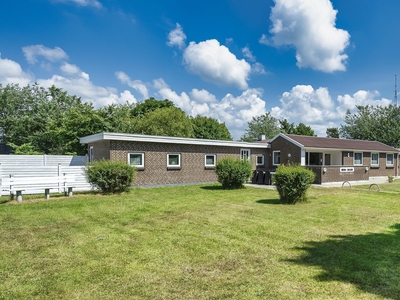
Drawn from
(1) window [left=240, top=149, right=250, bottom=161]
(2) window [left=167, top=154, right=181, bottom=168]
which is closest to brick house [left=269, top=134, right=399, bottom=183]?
(1) window [left=240, top=149, right=250, bottom=161]

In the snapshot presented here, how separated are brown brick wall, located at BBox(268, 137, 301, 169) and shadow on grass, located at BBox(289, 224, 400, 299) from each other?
15.8m

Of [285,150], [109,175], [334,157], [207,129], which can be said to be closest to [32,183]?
[109,175]

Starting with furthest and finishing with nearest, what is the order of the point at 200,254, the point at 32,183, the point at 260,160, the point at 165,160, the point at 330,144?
1. the point at 260,160
2. the point at 330,144
3. the point at 165,160
4. the point at 32,183
5. the point at 200,254

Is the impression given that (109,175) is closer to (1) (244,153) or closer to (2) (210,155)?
(2) (210,155)

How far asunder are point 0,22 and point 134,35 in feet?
27.6

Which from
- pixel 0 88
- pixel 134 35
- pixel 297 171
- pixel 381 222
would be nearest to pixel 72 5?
pixel 134 35

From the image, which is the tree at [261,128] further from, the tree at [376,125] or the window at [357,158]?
the window at [357,158]

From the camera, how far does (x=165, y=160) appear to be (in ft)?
58.3

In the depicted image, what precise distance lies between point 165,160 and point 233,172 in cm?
502

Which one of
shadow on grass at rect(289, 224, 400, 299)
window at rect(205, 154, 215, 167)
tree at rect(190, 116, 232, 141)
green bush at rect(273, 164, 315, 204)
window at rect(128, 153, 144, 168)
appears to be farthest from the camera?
tree at rect(190, 116, 232, 141)

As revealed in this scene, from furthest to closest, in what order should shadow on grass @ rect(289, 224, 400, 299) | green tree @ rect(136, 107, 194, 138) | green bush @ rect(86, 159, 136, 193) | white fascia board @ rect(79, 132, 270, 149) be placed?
green tree @ rect(136, 107, 194, 138)
white fascia board @ rect(79, 132, 270, 149)
green bush @ rect(86, 159, 136, 193)
shadow on grass @ rect(289, 224, 400, 299)

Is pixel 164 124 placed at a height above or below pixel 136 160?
above

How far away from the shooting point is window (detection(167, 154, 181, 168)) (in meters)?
18.0

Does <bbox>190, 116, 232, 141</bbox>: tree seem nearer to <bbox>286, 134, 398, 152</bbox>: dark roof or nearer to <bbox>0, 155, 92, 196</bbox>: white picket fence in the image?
<bbox>286, 134, 398, 152</bbox>: dark roof
